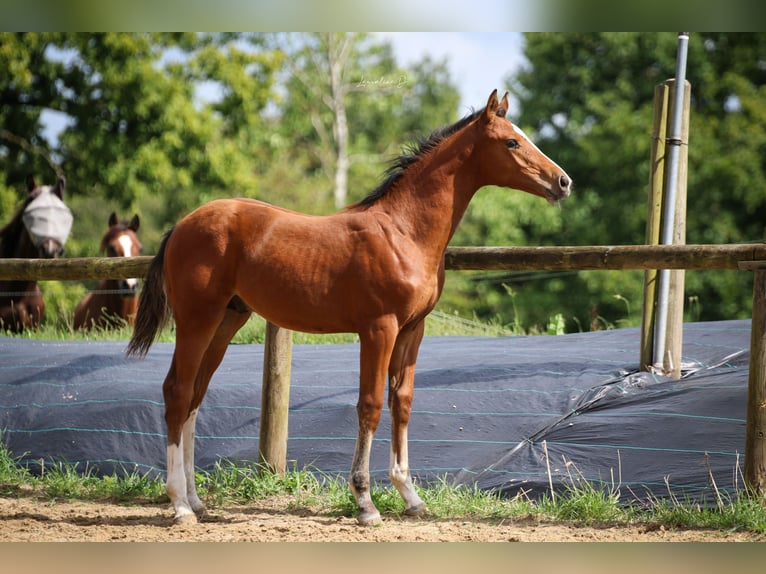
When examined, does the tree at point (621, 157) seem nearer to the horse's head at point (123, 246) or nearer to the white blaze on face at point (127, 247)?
the horse's head at point (123, 246)

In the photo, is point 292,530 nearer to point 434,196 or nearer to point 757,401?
point 434,196

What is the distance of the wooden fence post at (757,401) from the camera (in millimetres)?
3756

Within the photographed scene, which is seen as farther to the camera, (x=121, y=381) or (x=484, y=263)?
(x=121, y=381)

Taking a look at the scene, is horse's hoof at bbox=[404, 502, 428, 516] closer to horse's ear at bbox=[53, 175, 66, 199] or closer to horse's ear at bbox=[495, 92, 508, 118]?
horse's ear at bbox=[495, 92, 508, 118]

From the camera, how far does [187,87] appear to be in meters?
15.6

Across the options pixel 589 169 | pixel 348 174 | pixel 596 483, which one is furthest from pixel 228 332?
pixel 348 174

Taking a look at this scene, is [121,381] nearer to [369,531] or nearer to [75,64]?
[369,531]

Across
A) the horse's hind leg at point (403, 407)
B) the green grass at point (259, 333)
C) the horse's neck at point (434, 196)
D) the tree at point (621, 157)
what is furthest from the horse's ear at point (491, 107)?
the tree at point (621, 157)

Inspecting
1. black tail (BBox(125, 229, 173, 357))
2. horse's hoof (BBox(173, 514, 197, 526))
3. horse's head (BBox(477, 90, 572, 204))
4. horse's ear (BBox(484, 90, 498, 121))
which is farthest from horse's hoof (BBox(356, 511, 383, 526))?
horse's ear (BBox(484, 90, 498, 121))

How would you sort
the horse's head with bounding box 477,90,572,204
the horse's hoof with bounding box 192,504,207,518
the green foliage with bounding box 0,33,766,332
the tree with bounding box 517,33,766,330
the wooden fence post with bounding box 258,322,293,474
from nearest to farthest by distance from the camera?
the horse's head with bounding box 477,90,572,204
the horse's hoof with bounding box 192,504,207,518
the wooden fence post with bounding box 258,322,293,474
the green foliage with bounding box 0,33,766,332
the tree with bounding box 517,33,766,330

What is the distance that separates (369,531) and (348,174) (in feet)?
68.0

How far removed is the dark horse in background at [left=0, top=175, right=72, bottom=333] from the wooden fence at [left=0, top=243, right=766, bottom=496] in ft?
8.47

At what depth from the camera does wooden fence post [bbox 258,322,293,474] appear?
14.5 ft

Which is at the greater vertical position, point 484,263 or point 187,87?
point 187,87
